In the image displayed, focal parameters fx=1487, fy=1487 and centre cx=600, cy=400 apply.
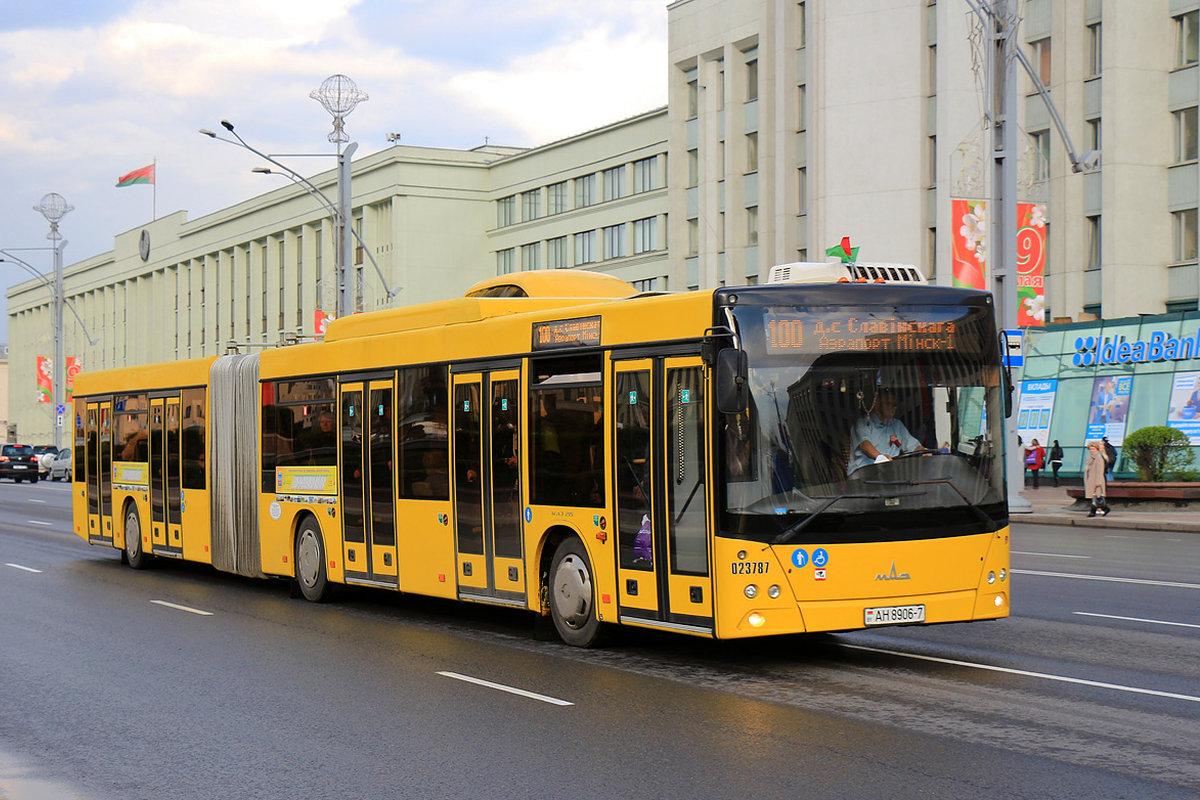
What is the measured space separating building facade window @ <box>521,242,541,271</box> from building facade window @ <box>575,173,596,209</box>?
15.1 feet

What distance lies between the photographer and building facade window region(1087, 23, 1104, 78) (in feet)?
150

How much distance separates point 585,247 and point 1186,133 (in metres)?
35.5

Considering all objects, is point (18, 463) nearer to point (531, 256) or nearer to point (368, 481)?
point (531, 256)

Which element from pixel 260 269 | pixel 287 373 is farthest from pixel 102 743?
pixel 260 269

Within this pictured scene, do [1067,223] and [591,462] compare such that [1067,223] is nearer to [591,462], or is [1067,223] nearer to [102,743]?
[591,462]

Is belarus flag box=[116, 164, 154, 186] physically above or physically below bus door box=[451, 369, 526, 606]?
above

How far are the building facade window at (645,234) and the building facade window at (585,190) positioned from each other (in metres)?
5.12

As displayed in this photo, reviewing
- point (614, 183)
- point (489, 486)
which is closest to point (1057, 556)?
point (489, 486)

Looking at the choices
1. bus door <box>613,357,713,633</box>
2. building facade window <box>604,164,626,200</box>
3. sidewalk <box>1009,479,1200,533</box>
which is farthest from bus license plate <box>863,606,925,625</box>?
building facade window <box>604,164,626,200</box>

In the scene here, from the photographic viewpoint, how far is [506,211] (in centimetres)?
8400

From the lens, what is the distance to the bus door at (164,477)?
20281mm

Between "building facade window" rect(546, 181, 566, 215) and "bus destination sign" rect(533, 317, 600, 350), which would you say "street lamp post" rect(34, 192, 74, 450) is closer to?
"building facade window" rect(546, 181, 566, 215)

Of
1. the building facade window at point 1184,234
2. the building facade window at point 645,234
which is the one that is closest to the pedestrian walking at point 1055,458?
the building facade window at point 1184,234

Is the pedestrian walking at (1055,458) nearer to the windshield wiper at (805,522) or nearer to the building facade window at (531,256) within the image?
the windshield wiper at (805,522)
